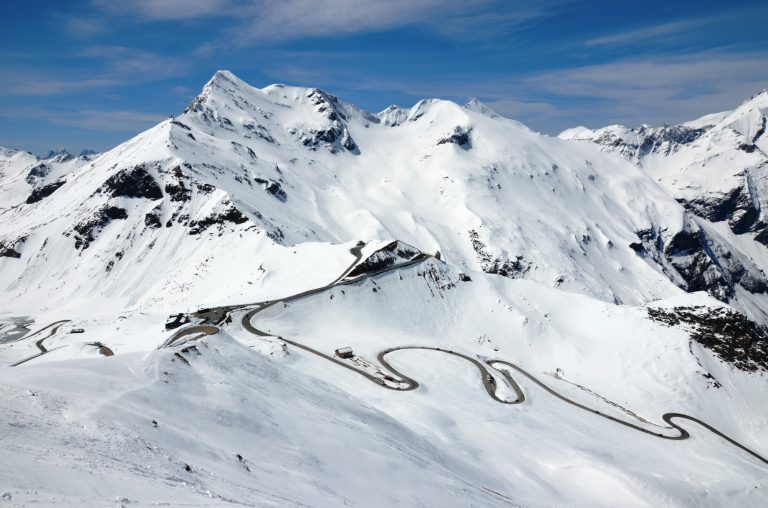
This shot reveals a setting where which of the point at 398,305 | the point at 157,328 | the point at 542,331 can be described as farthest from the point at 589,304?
the point at 157,328

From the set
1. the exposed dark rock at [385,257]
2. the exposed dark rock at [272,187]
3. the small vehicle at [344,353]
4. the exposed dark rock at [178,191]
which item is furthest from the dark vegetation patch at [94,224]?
the small vehicle at [344,353]

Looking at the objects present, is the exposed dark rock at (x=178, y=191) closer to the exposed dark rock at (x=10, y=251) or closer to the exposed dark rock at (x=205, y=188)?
the exposed dark rock at (x=205, y=188)

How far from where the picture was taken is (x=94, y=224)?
152 metres

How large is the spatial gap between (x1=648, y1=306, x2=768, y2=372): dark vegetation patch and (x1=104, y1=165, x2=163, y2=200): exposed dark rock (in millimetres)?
146794

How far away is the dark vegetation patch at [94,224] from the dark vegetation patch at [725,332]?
15109 cm

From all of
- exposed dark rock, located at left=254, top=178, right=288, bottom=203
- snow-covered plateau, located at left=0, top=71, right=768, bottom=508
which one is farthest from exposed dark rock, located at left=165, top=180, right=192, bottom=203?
exposed dark rock, located at left=254, top=178, right=288, bottom=203

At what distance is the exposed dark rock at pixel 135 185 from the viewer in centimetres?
15812

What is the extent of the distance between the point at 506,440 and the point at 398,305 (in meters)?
43.0

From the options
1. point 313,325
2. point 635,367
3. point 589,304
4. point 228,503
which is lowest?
point 635,367

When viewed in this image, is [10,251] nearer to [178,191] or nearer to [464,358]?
[178,191]

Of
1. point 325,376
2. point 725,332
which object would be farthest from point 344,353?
point 725,332

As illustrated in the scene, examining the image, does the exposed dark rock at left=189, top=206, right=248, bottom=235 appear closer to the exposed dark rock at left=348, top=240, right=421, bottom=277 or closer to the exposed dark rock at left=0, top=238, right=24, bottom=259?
the exposed dark rock at left=0, top=238, right=24, bottom=259

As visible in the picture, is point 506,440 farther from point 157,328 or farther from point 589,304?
point 589,304

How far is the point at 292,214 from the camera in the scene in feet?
598
